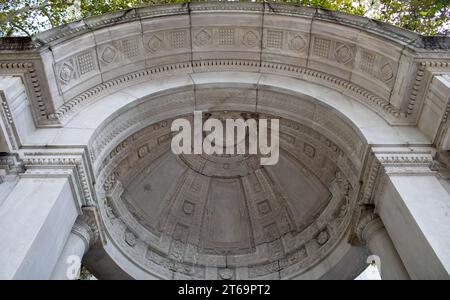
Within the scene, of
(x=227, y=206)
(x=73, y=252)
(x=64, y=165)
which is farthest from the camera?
(x=227, y=206)

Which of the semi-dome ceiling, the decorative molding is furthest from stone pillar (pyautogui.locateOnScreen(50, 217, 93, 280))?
the semi-dome ceiling

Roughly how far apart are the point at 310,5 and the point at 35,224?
934 centimetres

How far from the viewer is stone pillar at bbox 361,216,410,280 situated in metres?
6.33

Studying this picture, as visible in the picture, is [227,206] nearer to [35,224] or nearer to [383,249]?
[383,249]

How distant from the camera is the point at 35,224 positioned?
543 cm

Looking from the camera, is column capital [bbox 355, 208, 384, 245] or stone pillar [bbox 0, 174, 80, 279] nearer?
stone pillar [bbox 0, 174, 80, 279]

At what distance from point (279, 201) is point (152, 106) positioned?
4.16m

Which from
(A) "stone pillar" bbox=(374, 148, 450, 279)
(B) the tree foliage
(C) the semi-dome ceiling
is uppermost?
(B) the tree foliage

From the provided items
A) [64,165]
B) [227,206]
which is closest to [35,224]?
[64,165]

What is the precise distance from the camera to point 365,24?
799 centimetres

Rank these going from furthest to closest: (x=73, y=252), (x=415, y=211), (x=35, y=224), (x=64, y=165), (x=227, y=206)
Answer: (x=227, y=206), (x=73, y=252), (x=64, y=165), (x=415, y=211), (x=35, y=224)

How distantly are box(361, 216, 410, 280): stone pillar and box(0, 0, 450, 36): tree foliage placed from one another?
5.78m

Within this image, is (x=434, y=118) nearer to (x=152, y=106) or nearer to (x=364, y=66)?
(x=364, y=66)

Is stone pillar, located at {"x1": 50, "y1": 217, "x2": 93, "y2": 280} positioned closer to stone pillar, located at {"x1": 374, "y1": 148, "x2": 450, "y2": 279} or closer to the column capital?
the column capital
